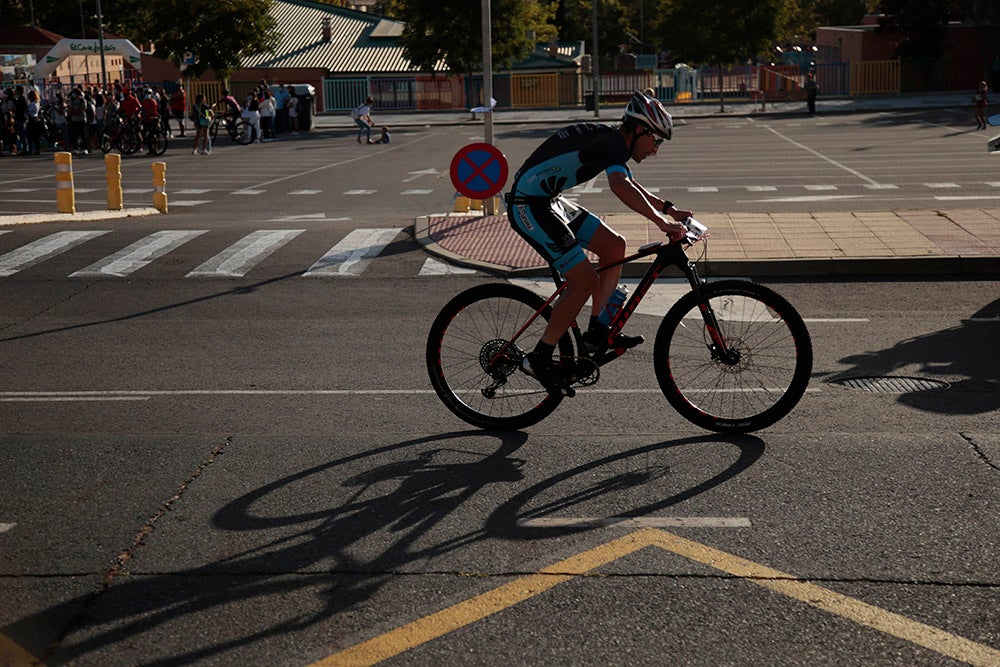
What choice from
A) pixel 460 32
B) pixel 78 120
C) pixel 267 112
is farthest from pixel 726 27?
pixel 78 120

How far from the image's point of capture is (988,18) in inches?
2461

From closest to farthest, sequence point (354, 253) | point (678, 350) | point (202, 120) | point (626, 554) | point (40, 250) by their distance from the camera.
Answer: point (626, 554)
point (678, 350)
point (354, 253)
point (40, 250)
point (202, 120)

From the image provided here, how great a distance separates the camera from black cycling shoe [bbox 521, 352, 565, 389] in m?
7.44

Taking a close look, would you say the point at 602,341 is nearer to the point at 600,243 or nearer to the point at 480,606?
the point at 600,243

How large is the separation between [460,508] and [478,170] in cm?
906

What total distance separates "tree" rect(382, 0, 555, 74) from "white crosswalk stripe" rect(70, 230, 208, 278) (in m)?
42.1

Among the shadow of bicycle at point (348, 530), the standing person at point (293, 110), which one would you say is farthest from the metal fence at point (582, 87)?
the shadow of bicycle at point (348, 530)

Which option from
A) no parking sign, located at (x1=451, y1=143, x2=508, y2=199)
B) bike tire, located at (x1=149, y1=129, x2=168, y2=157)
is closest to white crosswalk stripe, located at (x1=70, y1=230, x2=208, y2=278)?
no parking sign, located at (x1=451, y1=143, x2=508, y2=199)

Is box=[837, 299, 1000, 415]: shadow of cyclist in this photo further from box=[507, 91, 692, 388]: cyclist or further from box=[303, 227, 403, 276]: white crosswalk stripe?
box=[303, 227, 403, 276]: white crosswalk stripe

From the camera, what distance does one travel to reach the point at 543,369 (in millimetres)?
7449

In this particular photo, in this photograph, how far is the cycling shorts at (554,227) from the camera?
725 centimetres

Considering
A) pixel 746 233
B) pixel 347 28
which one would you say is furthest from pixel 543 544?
pixel 347 28

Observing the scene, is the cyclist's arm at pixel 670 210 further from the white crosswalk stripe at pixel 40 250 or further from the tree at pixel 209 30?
the tree at pixel 209 30

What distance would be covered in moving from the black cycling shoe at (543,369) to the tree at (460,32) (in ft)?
169
